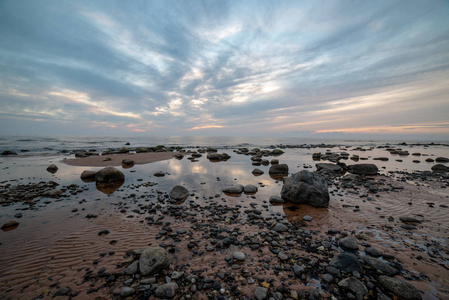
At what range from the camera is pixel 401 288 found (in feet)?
13.3

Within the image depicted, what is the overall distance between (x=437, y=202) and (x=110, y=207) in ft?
64.1

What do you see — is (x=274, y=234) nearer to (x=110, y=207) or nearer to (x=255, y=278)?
(x=255, y=278)

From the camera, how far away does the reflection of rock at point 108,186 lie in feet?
40.8

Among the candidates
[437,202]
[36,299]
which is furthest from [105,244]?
[437,202]

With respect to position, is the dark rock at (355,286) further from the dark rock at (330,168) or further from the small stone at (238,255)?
the dark rock at (330,168)

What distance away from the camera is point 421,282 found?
4473 millimetres

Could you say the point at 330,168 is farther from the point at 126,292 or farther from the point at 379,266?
the point at 126,292

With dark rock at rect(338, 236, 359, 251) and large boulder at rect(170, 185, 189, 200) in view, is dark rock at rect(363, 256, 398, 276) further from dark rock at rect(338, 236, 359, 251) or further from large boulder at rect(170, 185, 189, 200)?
large boulder at rect(170, 185, 189, 200)

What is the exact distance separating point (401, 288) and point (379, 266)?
842 millimetres

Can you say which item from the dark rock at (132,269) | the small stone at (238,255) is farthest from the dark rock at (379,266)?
the dark rock at (132,269)

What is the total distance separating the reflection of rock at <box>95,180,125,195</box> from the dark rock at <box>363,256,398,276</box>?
14428 mm

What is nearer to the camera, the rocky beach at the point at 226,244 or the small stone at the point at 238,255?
the rocky beach at the point at 226,244

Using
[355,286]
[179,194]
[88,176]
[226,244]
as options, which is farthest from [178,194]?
[88,176]

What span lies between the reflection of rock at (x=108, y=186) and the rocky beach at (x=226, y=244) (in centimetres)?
46
